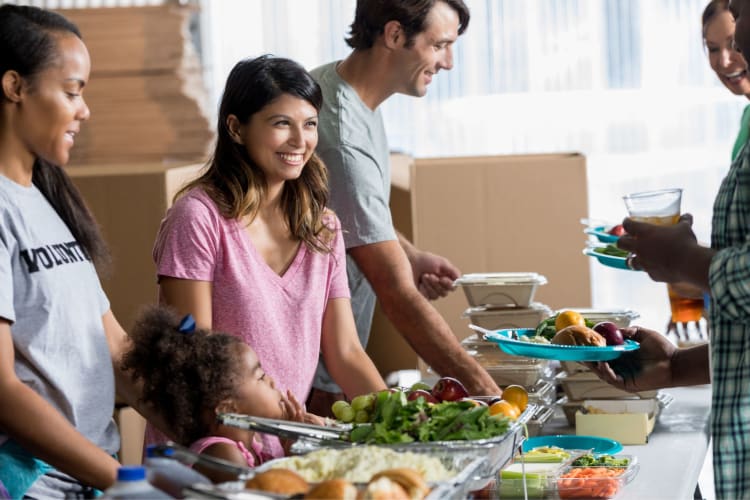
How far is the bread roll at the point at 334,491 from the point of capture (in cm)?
115

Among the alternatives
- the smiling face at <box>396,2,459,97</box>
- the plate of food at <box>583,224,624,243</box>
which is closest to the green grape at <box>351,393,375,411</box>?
the smiling face at <box>396,2,459,97</box>

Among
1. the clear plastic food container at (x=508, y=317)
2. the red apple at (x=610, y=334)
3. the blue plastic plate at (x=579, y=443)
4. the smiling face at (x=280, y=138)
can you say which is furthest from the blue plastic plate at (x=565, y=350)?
the clear plastic food container at (x=508, y=317)

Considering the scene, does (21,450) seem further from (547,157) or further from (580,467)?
(547,157)

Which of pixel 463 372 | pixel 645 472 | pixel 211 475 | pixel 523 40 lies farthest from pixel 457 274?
pixel 523 40

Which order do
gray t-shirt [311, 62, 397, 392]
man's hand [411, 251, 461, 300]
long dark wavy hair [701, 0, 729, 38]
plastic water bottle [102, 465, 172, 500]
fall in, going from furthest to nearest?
1. long dark wavy hair [701, 0, 729, 38]
2. man's hand [411, 251, 461, 300]
3. gray t-shirt [311, 62, 397, 392]
4. plastic water bottle [102, 465, 172, 500]

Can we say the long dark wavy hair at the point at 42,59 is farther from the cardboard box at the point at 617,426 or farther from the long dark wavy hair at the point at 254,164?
the cardboard box at the point at 617,426

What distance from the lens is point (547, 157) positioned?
381 cm

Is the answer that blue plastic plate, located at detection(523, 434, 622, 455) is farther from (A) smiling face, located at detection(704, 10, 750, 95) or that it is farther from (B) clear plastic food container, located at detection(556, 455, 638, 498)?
(A) smiling face, located at detection(704, 10, 750, 95)

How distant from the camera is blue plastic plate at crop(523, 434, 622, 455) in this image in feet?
7.38

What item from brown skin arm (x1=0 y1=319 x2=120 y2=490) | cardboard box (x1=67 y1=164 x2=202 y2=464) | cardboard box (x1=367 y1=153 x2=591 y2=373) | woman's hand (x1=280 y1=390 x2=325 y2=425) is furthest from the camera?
cardboard box (x1=367 y1=153 x2=591 y2=373)

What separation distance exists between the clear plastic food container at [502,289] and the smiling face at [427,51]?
0.51 metres

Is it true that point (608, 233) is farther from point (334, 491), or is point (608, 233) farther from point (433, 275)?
point (334, 491)

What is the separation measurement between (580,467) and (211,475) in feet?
2.28

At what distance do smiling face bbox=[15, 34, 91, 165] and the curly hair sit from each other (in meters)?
0.32
